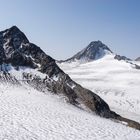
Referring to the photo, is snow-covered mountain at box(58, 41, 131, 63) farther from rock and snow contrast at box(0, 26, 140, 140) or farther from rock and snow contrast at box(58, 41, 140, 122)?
rock and snow contrast at box(0, 26, 140, 140)

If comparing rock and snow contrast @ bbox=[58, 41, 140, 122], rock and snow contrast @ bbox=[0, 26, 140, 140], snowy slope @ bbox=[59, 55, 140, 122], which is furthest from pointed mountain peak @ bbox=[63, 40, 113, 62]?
rock and snow contrast @ bbox=[0, 26, 140, 140]

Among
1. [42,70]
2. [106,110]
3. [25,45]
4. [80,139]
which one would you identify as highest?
[25,45]

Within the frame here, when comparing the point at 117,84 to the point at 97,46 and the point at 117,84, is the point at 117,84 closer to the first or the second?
the point at 117,84

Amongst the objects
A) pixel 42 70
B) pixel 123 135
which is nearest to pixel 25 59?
Answer: pixel 42 70

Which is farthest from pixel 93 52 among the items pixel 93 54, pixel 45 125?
pixel 45 125

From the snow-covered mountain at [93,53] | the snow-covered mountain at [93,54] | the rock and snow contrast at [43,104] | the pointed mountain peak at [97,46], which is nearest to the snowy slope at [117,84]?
the rock and snow contrast at [43,104]

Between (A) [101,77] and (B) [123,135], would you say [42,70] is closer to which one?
(B) [123,135]
